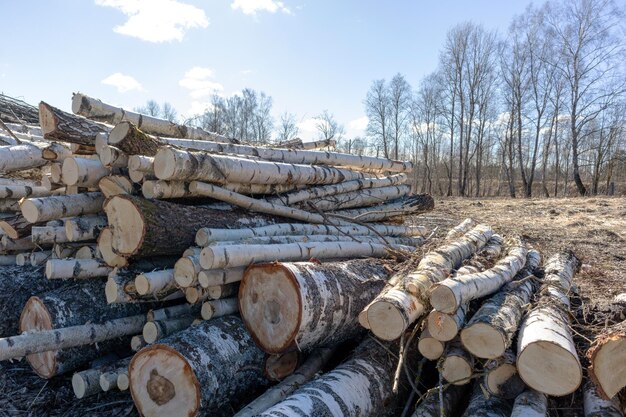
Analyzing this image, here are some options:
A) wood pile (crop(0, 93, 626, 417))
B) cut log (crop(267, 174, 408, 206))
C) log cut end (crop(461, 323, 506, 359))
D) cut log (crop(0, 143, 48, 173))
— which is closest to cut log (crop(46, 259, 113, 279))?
wood pile (crop(0, 93, 626, 417))

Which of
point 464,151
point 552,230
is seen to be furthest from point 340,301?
point 464,151

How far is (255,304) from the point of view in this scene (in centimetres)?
323

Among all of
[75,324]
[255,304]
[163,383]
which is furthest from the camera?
[75,324]

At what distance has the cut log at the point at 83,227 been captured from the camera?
3.83 m

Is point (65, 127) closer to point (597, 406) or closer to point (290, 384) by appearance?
point (290, 384)

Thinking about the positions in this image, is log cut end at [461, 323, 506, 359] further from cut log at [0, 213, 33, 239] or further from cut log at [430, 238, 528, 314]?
cut log at [0, 213, 33, 239]

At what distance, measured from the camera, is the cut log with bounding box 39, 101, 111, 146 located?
13.2 ft

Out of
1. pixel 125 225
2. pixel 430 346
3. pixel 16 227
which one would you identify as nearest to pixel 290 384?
pixel 430 346

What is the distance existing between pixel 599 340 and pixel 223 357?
2.36 metres

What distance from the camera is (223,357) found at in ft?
9.68

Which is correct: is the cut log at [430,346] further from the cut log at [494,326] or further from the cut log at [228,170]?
the cut log at [228,170]

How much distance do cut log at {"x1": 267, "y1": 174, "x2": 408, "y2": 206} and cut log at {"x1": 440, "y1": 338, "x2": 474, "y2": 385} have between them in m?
2.51

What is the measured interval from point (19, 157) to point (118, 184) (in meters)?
2.23

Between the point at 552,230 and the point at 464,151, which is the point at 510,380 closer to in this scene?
the point at 552,230
